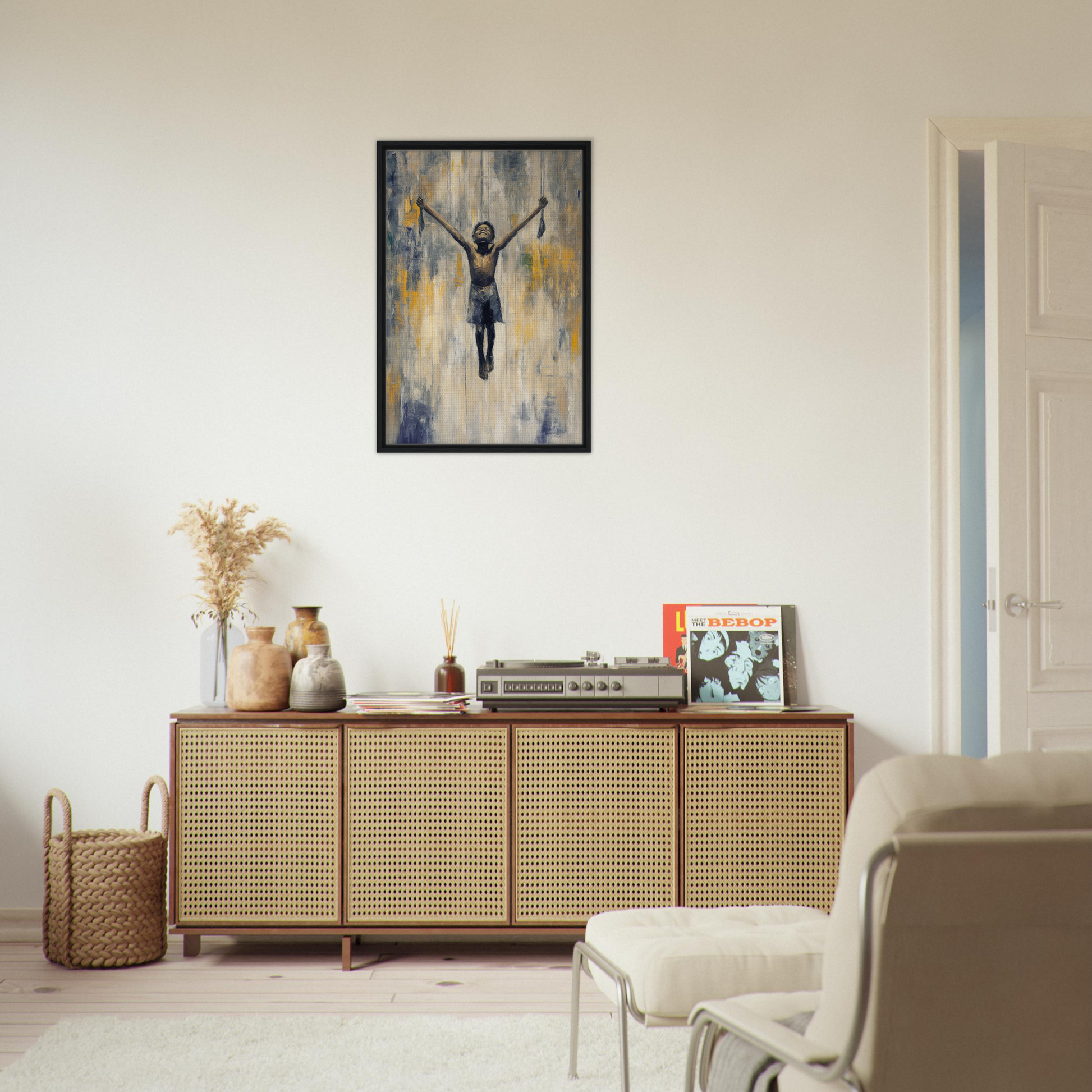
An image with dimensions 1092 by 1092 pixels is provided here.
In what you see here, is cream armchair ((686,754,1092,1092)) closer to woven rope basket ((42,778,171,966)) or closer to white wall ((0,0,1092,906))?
white wall ((0,0,1092,906))

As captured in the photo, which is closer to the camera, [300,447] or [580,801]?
[580,801]

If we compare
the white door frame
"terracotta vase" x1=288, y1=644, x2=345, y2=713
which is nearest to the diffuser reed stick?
"terracotta vase" x1=288, y1=644, x2=345, y2=713

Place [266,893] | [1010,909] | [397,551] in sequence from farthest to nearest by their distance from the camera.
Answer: [397,551] < [266,893] < [1010,909]

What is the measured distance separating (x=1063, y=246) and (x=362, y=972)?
10.4ft

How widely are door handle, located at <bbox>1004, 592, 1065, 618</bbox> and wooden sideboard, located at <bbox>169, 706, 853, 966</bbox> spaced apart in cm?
66

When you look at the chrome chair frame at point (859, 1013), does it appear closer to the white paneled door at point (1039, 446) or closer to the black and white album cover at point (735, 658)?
the black and white album cover at point (735, 658)

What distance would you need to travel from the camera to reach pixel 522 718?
10.0ft

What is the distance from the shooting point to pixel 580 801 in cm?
305

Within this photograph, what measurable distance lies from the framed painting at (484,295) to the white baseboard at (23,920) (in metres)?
1.94

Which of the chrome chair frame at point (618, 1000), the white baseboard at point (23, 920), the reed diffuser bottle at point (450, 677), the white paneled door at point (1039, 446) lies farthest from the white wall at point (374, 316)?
the chrome chair frame at point (618, 1000)

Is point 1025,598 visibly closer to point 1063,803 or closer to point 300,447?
point 1063,803

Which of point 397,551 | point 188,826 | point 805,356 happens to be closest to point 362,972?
point 188,826

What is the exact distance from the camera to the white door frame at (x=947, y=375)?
3426 mm

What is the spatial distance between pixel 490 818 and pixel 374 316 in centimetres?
171
